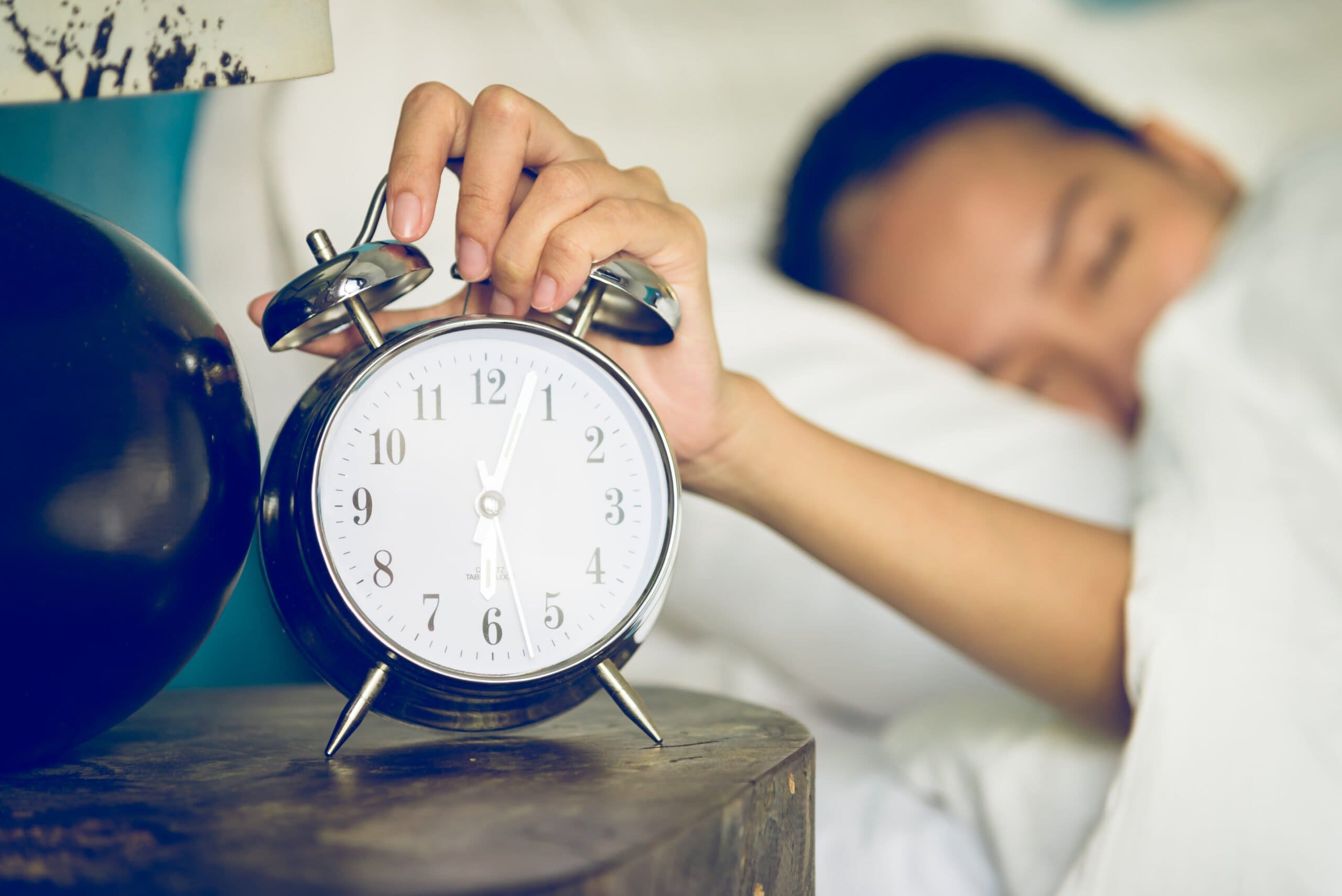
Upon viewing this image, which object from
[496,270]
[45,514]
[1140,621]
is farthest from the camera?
[1140,621]

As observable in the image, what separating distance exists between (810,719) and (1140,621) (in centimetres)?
45

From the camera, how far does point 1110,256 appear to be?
3.96 ft

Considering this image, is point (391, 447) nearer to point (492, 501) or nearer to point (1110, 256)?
point (492, 501)

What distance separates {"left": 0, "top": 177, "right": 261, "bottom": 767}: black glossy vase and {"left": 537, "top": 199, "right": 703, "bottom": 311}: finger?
187mm

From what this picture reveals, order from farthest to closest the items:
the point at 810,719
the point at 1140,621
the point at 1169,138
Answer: the point at 1169,138, the point at 810,719, the point at 1140,621

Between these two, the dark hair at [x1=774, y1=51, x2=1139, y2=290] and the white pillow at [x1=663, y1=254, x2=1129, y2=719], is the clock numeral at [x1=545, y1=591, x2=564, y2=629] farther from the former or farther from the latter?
the dark hair at [x1=774, y1=51, x2=1139, y2=290]

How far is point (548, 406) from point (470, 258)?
3.8 inches

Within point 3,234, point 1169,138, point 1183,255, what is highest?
point 1169,138

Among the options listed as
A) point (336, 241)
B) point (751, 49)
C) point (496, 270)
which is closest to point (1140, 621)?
point (496, 270)

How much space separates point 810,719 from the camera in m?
1.05

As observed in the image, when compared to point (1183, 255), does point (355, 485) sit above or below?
below

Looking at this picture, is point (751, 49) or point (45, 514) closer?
point (45, 514)

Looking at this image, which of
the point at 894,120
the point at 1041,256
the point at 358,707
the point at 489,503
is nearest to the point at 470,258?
the point at 489,503

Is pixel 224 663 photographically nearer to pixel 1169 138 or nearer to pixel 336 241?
pixel 336 241
